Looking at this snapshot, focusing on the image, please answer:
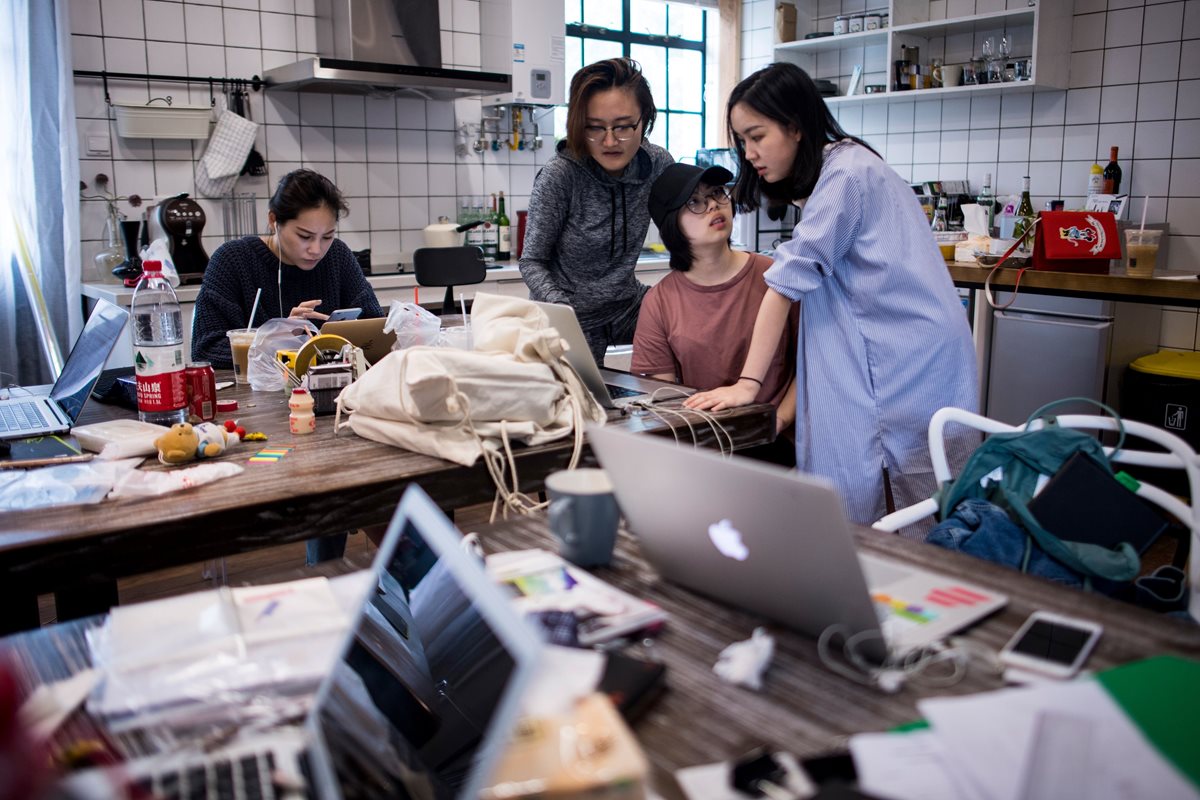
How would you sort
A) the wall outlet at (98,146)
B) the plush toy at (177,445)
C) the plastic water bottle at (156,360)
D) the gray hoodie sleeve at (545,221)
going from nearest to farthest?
the plush toy at (177,445) → the plastic water bottle at (156,360) → the gray hoodie sleeve at (545,221) → the wall outlet at (98,146)

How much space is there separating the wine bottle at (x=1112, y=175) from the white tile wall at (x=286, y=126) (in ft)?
8.70

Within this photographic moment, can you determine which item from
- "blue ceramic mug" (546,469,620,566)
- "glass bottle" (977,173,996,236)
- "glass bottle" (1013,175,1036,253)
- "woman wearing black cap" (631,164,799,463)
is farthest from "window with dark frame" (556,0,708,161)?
"blue ceramic mug" (546,469,620,566)

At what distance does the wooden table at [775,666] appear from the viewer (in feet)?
2.68

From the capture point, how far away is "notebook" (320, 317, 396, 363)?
2107mm

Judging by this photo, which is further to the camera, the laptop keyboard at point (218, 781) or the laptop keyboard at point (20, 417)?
the laptop keyboard at point (20, 417)

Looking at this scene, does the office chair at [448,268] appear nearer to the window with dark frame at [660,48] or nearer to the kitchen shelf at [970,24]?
the window with dark frame at [660,48]

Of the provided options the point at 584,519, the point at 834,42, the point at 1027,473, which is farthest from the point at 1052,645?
the point at 834,42

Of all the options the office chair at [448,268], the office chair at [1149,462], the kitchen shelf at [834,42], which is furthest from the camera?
the kitchen shelf at [834,42]

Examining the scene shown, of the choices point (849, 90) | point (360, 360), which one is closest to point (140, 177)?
point (360, 360)

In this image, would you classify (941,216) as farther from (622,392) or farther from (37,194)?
(37,194)

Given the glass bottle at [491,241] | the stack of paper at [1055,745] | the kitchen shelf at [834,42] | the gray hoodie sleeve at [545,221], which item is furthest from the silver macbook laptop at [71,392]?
the kitchen shelf at [834,42]

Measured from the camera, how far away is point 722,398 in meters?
1.92

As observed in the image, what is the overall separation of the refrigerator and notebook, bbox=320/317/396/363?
2632 mm

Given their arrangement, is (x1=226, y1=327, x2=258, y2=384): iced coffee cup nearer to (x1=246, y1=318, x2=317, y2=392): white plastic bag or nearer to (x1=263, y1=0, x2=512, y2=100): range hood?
(x1=246, y1=318, x2=317, y2=392): white plastic bag
